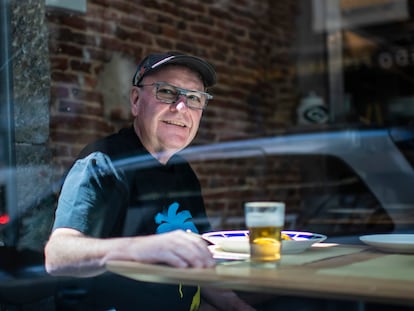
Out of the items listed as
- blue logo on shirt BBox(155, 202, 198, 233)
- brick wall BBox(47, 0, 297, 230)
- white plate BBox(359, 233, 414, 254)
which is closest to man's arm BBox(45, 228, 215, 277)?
blue logo on shirt BBox(155, 202, 198, 233)

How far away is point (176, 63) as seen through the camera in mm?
1526

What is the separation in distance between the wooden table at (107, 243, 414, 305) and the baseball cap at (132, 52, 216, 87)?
577 millimetres

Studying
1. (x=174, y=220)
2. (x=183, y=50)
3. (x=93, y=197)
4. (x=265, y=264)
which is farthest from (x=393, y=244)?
(x=183, y=50)

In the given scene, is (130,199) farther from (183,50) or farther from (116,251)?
(183,50)

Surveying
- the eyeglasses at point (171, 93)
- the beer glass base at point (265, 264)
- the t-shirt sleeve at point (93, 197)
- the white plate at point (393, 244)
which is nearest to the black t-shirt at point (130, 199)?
the t-shirt sleeve at point (93, 197)

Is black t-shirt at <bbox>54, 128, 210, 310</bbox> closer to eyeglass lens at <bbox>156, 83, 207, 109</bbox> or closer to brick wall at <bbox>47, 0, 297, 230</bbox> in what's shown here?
eyeglass lens at <bbox>156, 83, 207, 109</bbox>

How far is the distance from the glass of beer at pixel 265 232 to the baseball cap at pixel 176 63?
1.80ft

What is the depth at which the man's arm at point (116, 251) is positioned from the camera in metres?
1.05

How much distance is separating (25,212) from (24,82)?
1.47ft

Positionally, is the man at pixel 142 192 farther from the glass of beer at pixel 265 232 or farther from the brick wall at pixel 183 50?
the brick wall at pixel 183 50

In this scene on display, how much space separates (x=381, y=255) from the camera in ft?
4.29

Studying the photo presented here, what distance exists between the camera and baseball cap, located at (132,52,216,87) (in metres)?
1.51

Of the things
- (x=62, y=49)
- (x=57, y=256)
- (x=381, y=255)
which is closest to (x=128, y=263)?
(x=57, y=256)

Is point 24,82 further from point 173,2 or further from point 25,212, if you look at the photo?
point 173,2
